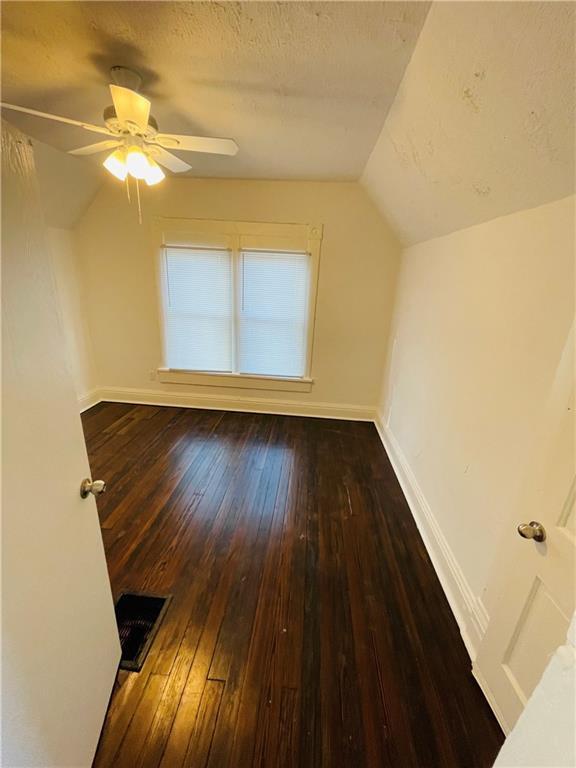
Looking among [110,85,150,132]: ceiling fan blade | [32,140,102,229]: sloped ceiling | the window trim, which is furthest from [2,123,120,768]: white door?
the window trim

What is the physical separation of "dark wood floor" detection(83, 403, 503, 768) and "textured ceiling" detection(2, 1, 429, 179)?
2602 millimetres

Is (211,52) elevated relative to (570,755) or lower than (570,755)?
elevated

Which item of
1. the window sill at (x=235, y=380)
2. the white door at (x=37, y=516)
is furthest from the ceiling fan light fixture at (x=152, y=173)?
the window sill at (x=235, y=380)

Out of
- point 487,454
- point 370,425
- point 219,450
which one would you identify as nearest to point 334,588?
point 487,454

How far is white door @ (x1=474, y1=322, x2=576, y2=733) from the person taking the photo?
97 cm

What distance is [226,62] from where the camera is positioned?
4.97ft

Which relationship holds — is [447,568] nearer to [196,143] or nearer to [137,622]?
[137,622]

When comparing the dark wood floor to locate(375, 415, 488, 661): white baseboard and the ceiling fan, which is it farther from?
the ceiling fan

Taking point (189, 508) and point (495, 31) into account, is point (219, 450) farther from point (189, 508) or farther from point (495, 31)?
point (495, 31)

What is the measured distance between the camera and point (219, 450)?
3.14 metres

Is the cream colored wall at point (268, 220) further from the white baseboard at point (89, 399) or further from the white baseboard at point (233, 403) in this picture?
the white baseboard at point (89, 399)

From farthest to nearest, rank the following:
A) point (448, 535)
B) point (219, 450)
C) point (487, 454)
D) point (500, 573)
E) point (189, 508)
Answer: point (219, 450)
point (189, 508)
point (448, 535)
point (487, 454)
point (500, 573)

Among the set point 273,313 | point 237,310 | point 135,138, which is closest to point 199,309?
point 237,310

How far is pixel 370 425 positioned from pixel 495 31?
3284 mm
